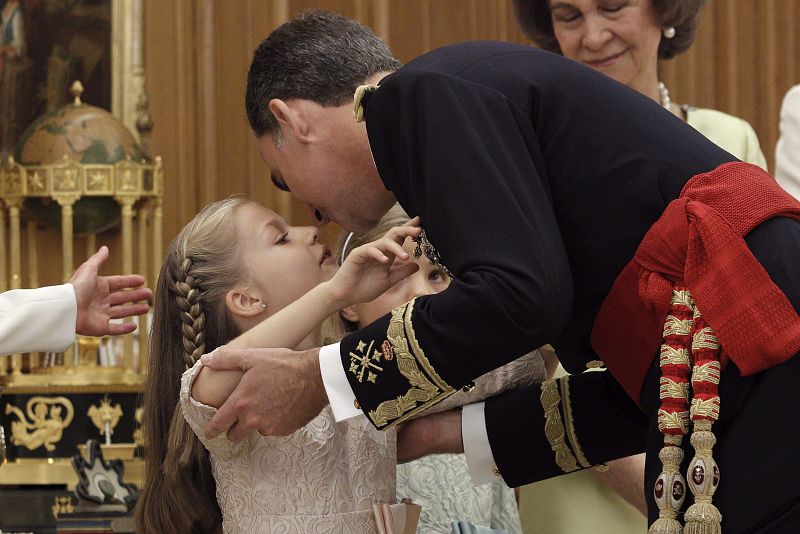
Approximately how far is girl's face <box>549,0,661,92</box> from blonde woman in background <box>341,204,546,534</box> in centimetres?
75

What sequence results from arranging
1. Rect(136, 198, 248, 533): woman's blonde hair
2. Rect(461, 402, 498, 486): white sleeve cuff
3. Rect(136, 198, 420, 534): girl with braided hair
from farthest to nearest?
Rect(136, 198, 248, 533): woman's blonde hair
Rect(461, 402, 498, 486): white sleeve cuff
Rect(136, 198, 420, 534): girl with braided hair

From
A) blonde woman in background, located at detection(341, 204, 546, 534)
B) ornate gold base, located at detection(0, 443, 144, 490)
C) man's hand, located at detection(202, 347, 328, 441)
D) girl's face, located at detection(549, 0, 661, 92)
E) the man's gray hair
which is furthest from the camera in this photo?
ornate gold base, located at detection(0, 443, 144, 490)

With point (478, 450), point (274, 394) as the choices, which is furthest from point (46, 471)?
point (274, 394)

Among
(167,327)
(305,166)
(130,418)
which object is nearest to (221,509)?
(167,327)

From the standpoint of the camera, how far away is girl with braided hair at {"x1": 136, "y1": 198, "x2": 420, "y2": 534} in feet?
7.52

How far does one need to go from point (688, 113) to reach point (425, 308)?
6.07 ft

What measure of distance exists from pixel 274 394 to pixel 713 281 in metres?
0.73

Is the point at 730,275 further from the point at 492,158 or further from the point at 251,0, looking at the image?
the point at 251,0

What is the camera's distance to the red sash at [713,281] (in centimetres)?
172

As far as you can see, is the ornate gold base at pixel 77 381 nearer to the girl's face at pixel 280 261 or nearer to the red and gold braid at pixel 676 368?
the girl's face at pixel 280 261

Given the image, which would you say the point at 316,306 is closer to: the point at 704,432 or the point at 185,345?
the point at 185,345

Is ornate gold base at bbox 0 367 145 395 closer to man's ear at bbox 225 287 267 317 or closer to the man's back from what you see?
man's ear at bbox 225 287 267 317

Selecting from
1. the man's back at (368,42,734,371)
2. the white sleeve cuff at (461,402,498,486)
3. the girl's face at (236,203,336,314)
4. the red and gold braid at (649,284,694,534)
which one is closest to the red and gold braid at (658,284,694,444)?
the red and gold braid at (649,284,694,534)

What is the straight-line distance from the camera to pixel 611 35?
3.32 meters
